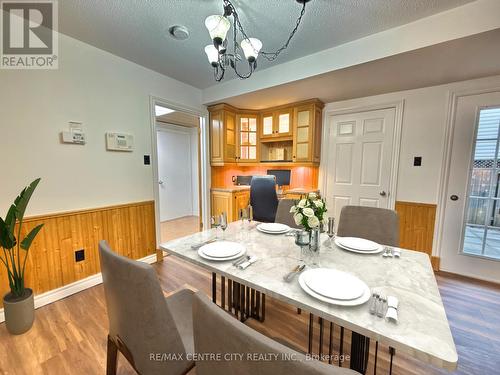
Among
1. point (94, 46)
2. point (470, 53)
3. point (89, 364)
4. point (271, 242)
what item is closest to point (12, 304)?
point (89, 364)

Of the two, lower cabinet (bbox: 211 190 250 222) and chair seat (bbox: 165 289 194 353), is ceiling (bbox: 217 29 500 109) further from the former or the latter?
chair seat (bbox: 165 289 194 353)

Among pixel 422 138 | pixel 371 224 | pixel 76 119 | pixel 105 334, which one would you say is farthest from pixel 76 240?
pixel 422 138

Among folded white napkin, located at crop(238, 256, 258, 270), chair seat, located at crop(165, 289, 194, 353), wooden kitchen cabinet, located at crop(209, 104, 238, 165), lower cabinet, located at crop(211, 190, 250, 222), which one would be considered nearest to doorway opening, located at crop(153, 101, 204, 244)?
lower cabinet, located at crop(211, 190, 250, 222)

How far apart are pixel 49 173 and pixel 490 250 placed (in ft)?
15.0

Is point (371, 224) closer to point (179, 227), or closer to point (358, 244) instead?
point (358, 244)

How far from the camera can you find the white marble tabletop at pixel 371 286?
636 mm

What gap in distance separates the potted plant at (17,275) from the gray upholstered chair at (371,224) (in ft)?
7.72

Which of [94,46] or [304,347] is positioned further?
[94,46]

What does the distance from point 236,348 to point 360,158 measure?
3126 millimetres

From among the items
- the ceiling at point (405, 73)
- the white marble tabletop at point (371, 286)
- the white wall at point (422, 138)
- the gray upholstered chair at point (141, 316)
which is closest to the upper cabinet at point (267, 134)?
the ceiling at point (405, 73)

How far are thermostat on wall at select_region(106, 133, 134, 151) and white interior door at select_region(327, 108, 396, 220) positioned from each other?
9.02ft

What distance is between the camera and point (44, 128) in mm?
1866

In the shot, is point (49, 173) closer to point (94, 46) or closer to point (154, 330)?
point (94, 46)

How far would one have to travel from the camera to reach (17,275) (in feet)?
5.33
